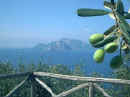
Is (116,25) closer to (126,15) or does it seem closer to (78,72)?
(126,15)

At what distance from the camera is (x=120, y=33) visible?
484 millimetres

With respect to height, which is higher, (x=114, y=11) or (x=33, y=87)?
(x=114, y=11)

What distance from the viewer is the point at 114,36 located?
499mm

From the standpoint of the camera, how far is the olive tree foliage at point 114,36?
18.9 inches

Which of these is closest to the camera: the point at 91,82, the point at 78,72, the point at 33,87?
the point at 91,82

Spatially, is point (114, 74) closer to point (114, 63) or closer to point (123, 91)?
point (123, 91)

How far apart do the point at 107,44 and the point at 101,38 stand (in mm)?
26

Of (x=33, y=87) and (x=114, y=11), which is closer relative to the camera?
(x=114, y=11)

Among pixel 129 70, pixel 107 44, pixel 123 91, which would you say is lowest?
pixel 123 91

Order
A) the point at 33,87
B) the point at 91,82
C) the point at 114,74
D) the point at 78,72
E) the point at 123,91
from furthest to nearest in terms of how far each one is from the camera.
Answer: the point at 78,72, the point at 114,74, the point at 123,91, the point at 33,87, the point at 91,82

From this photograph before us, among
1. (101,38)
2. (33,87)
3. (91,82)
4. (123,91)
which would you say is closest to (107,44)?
(101,38)

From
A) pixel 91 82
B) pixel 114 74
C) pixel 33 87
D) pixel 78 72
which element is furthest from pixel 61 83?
pixel 91 82

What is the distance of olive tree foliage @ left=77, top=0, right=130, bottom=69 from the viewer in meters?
0.48

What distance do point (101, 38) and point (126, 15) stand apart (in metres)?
0.07
